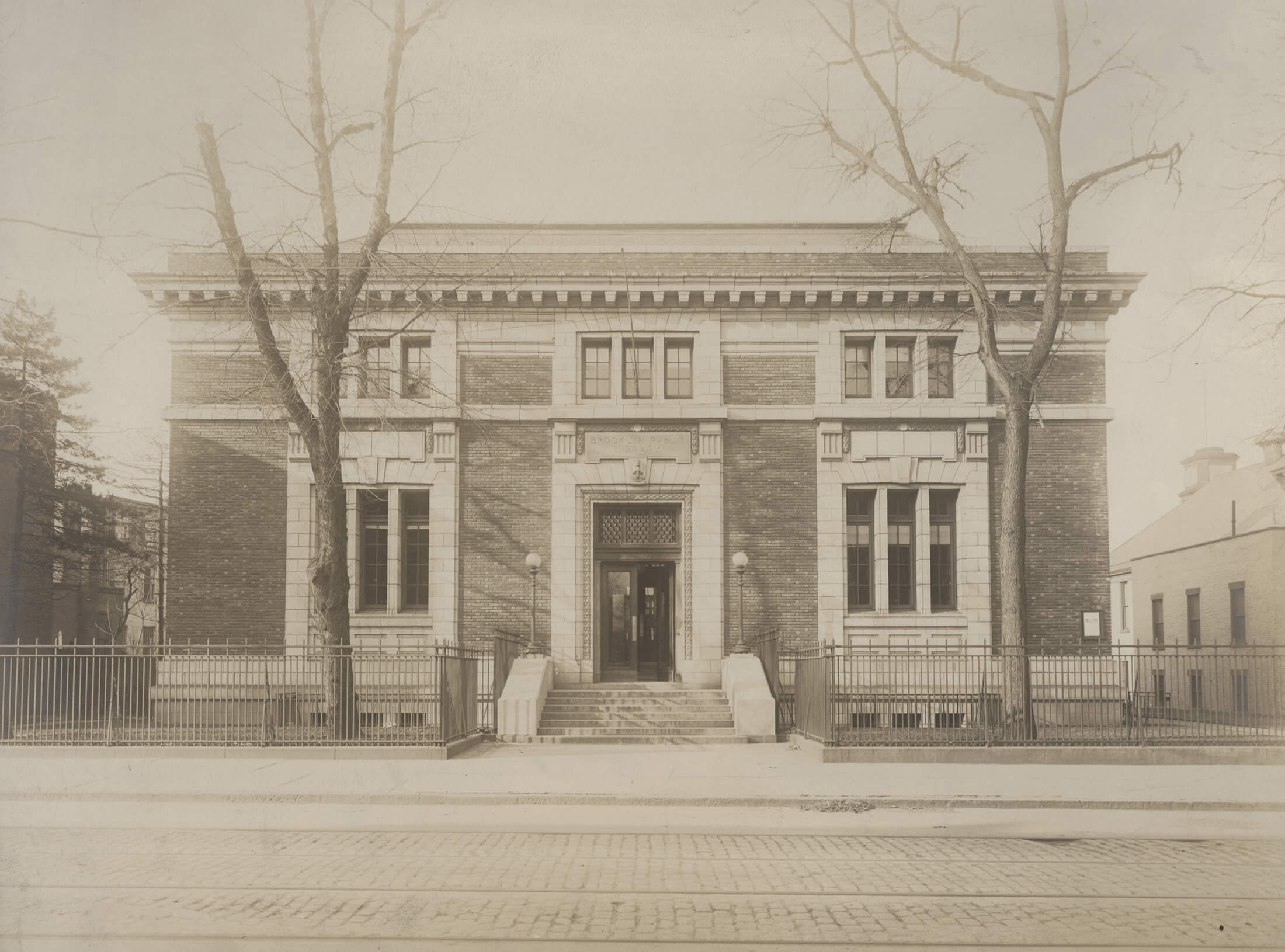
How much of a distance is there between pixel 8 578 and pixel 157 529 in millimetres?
8566

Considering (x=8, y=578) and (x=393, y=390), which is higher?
(x=393, y=390)

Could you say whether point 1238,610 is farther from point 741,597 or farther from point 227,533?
point 227,533

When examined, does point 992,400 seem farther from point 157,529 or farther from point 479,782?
→ point 157,529

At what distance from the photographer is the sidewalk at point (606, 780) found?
13.3 m

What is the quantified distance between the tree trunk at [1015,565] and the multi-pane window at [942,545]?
4878mm

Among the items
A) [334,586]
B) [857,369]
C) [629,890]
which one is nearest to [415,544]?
[334,586]

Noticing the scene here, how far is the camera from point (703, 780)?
14.7 meters

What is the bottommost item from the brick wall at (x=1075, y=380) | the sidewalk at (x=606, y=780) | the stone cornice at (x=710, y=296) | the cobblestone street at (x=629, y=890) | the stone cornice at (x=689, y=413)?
the sidewalk at (x=606, y=780)

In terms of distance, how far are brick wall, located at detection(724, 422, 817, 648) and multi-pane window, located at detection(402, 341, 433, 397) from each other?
664 centimetres

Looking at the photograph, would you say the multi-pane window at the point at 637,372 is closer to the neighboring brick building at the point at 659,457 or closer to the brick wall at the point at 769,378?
the neighboring brick building at the point at 659,457

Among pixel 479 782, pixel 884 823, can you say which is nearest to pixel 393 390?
pixel 479 782

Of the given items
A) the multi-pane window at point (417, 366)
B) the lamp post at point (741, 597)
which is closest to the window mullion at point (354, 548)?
the multi-pane window at point (417, 366)

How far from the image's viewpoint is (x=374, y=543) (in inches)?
955

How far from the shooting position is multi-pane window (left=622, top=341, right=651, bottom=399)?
79.6 ft
